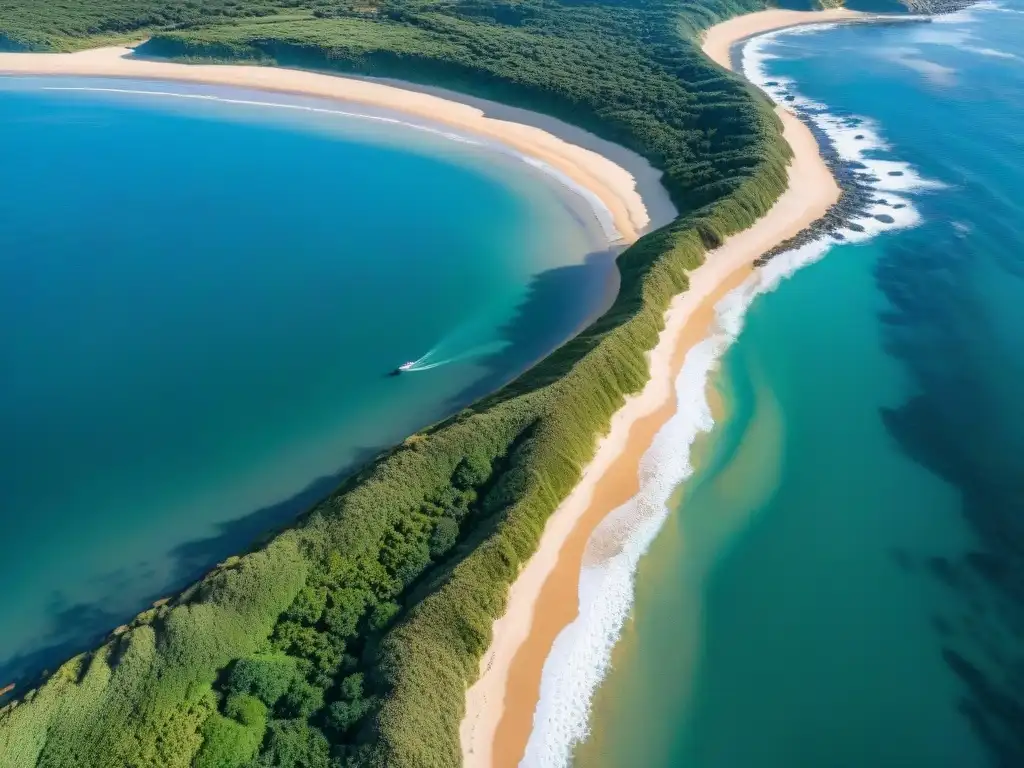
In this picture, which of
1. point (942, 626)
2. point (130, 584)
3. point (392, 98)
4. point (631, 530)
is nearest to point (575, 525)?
point (631, 530)

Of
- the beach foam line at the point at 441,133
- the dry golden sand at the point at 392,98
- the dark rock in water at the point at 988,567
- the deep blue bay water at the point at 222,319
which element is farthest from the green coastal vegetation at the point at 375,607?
the dark rock in water at the point at 988,567

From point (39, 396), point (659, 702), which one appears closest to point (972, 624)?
point (659, 702)

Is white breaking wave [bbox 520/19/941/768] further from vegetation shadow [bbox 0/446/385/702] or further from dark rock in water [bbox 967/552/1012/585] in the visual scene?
vegetation shadow [bbox 0/446/385/702]

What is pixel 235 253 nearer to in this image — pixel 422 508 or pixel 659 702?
pixel 422 508

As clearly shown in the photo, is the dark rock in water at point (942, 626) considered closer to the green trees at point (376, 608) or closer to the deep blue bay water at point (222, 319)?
the green trees at point (376, 608)

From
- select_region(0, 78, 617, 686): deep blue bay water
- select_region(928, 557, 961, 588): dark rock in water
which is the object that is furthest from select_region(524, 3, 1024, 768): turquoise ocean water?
select_region(0, 78, 617, 686): deep blue bay water
